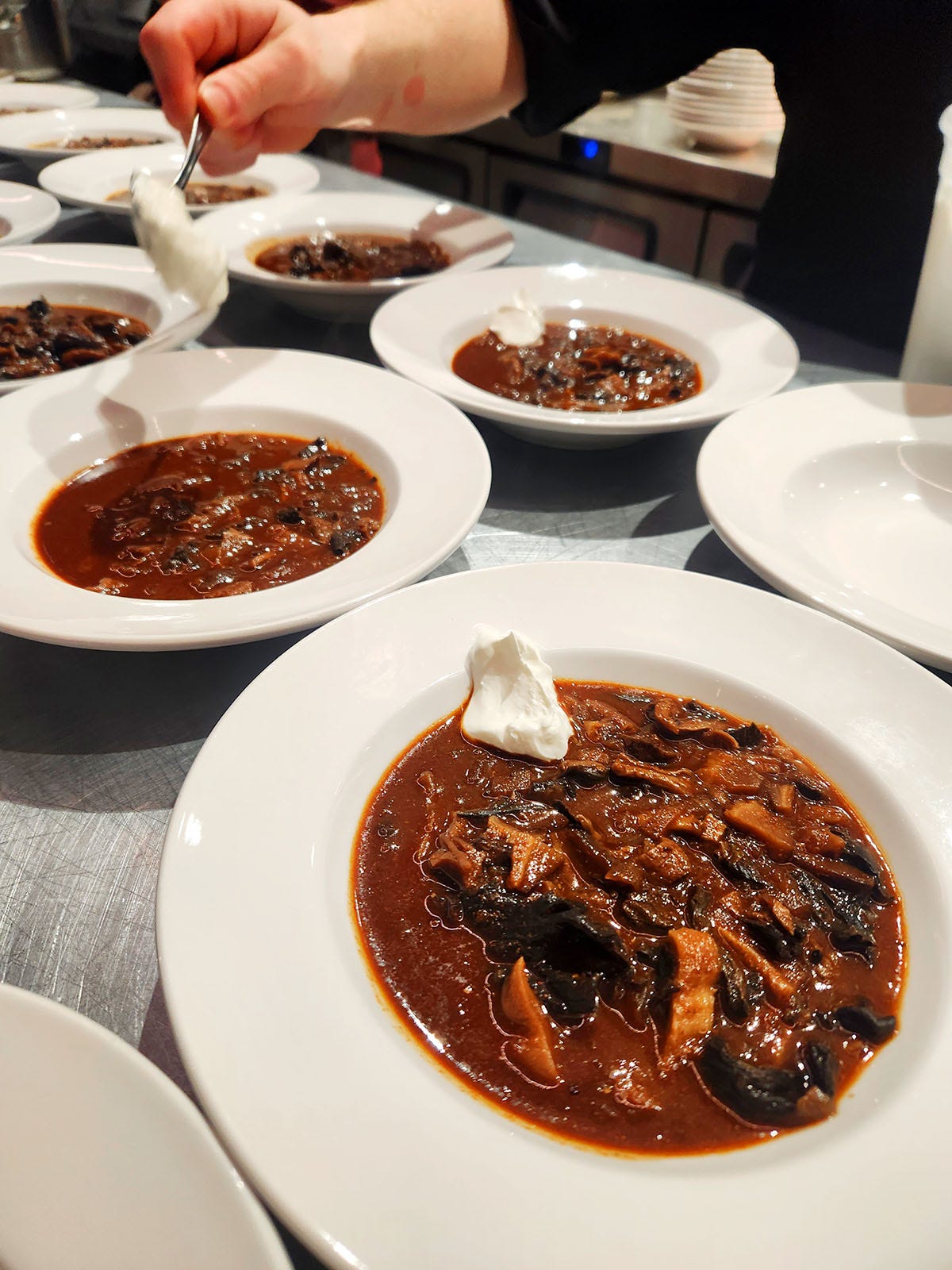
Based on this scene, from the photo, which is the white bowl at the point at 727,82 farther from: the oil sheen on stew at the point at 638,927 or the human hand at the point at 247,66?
the oil sheen on stew at the point at 638,927

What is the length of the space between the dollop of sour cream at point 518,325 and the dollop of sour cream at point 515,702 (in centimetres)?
176

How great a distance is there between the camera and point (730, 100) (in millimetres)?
6270

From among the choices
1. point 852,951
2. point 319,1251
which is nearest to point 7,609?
point 319,1251

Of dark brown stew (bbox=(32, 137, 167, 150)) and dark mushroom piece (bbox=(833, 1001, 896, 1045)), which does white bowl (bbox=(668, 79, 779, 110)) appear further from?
dark mushroom piece (bbox=(833, 1001, 896, 1045))

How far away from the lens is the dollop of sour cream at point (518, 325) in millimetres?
3043

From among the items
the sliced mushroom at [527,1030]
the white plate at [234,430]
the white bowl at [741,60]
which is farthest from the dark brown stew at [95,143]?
the sliced mushroom at [527,1030]

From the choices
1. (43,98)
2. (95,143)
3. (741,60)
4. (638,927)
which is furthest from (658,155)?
(638,927)

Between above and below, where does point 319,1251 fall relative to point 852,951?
above

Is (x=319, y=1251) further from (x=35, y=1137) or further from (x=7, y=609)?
(x=7, y=609)

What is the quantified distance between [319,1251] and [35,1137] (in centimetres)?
33

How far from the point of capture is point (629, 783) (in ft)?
5.05

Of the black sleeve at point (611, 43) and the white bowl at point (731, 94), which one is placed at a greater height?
the black sleeve at point (611, 43)

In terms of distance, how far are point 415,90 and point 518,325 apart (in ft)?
4.66

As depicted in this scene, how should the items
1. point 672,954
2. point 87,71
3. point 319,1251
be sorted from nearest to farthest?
point 319,1251, point 672,954, point 87,71
